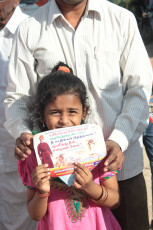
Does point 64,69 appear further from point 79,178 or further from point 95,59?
point 79,178

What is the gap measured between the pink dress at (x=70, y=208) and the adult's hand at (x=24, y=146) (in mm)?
118

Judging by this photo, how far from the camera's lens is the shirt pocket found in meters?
2.01

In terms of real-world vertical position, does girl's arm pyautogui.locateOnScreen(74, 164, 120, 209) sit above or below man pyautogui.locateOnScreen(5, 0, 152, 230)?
below

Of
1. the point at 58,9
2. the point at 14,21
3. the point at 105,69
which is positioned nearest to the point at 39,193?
the point at 105,69

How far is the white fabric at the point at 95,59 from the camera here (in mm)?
2006

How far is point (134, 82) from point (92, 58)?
269 millimetres

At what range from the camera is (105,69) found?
2014 millimetres

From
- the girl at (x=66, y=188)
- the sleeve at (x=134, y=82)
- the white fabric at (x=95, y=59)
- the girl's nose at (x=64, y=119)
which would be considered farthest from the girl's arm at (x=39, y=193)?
the sleeve at (x=134, y=82)

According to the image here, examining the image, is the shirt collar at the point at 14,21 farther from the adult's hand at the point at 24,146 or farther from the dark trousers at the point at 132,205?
the dark trousers at the point at 132,205

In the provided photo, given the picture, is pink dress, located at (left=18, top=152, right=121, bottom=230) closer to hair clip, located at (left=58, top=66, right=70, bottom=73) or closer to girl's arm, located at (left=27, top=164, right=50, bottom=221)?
girl's arm, located at (left=27, top=164, right=50, bottom=221)

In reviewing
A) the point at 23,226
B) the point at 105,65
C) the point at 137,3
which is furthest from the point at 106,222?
the point at 137,3

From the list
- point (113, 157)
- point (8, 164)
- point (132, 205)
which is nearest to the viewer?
A: point (113, 157)

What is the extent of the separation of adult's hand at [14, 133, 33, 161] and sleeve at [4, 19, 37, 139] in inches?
5.5

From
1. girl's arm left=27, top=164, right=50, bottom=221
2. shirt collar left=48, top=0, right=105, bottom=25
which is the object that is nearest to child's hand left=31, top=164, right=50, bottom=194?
girl's arm left=27, top=164, right=50, bottom=221
